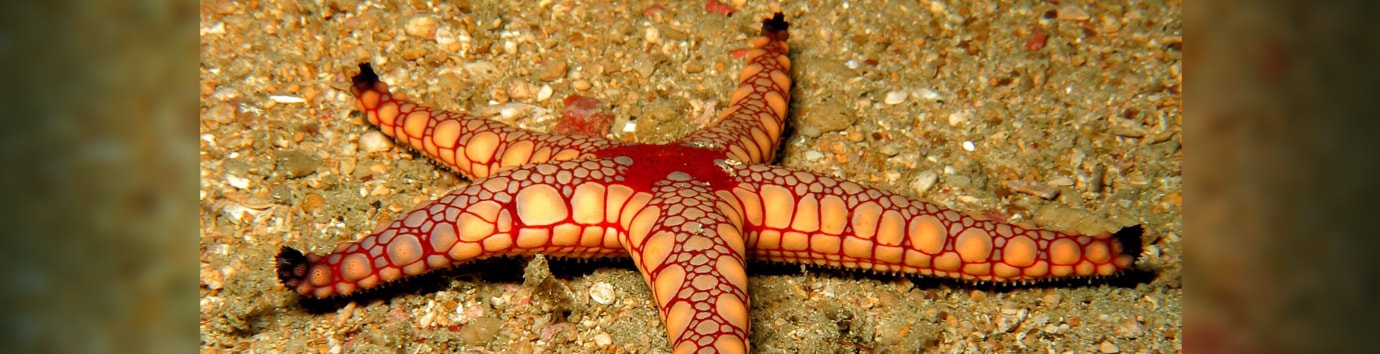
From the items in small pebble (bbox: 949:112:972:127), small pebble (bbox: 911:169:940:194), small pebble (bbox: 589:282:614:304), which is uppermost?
small pebble (bbox: 949:112:972:127)

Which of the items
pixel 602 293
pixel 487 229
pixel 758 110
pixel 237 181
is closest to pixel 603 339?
pixel 602 293

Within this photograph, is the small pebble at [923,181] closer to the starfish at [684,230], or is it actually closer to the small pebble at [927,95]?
the small pebble at [927,95]

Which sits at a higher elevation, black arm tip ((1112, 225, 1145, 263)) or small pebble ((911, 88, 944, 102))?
small pebble ((911, 88, 944, 102))

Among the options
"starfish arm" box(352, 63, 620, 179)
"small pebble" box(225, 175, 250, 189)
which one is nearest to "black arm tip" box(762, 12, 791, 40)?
"starfish arm" box(352, 63, 620, 179)

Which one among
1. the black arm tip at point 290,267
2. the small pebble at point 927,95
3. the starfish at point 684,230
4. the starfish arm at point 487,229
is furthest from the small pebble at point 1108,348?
the black arm tip at point 290,267

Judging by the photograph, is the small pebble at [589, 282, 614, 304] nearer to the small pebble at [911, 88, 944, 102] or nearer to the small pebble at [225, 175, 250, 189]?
the small pebble at [225, 175, 250, 189]

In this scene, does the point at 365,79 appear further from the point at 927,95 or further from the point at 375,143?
the point at 927,95
